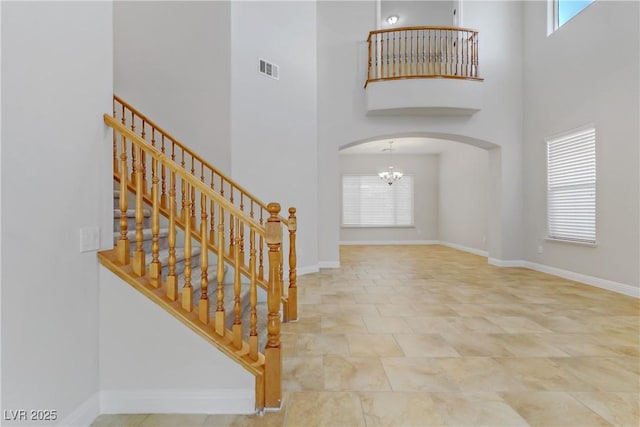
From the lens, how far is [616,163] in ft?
14.1

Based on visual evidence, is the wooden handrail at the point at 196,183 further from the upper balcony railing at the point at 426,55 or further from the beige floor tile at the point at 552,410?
the upper balcony railing at the point at 426,55

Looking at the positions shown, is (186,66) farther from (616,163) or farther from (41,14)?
(616,163)

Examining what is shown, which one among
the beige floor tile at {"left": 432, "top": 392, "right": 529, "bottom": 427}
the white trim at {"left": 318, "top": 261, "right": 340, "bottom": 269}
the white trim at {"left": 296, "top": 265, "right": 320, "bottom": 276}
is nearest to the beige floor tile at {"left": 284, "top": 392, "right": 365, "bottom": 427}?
the beige floor tile at {"left": 432, "top": 392, "right": 529, "bottom": 427}

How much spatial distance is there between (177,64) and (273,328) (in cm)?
387

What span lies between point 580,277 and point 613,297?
935mm

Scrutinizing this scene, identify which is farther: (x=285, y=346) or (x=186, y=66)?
(x=186, y=66)

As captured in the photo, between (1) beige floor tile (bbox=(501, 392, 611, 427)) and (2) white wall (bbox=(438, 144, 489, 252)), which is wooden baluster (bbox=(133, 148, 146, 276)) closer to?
(1) beige floor tile (bbox=(501, 392, 611, 427))

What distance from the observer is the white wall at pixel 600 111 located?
4.11m

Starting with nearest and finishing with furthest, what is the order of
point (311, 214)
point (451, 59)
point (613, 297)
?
point (613, 297) < point (311, 214) < point (451, 59)

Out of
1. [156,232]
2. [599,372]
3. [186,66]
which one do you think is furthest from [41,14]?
[599,372]

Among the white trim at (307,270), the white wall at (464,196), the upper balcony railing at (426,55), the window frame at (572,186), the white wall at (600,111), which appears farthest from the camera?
the white wall at (464,196)

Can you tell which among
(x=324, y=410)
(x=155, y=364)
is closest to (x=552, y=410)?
(x=324, y=410)

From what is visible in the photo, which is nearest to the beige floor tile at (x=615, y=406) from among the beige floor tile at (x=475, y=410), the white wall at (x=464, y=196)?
the beige floor tile at (x=475, y=410)

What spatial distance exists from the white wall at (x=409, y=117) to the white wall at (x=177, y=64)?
241cm
